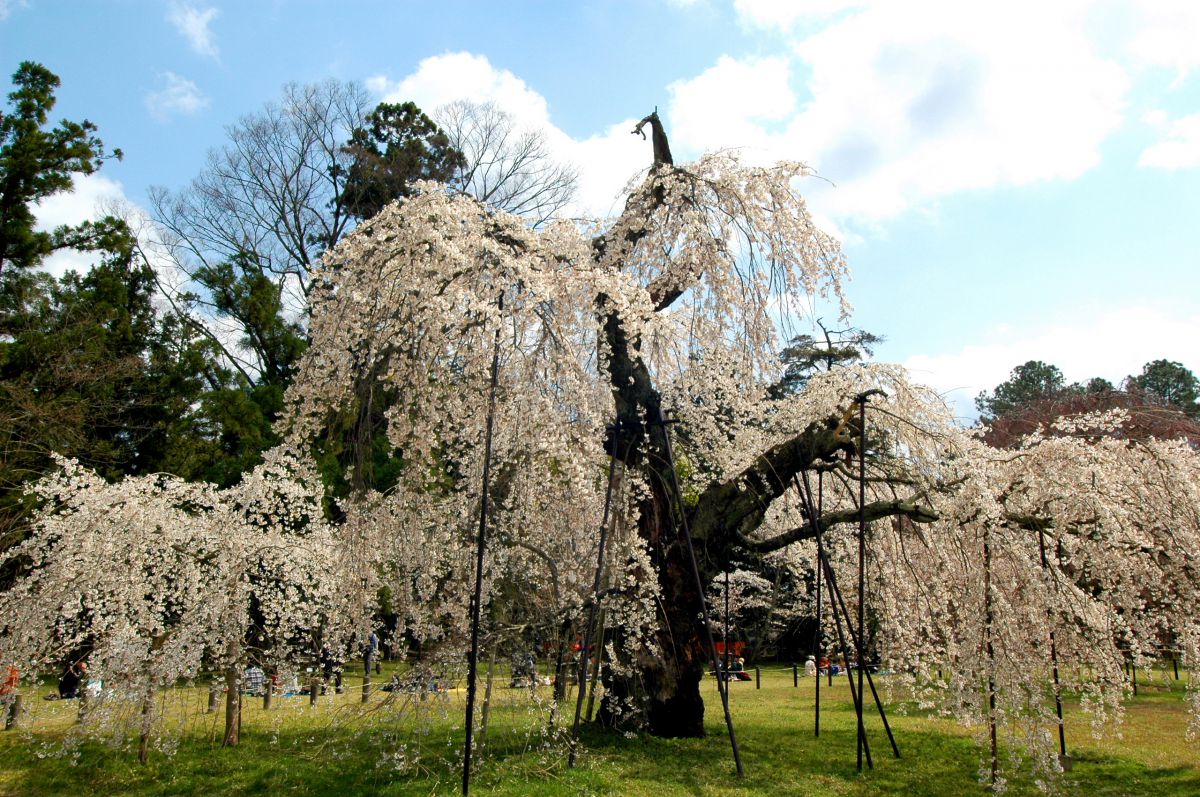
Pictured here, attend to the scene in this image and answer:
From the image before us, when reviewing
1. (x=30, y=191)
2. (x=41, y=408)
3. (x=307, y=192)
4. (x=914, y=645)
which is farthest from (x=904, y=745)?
(x=307, y=192)

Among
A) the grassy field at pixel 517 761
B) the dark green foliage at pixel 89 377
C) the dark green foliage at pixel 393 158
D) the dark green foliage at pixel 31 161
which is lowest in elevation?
the grassy field at pixel 517 761

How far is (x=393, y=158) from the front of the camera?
21.5 metres

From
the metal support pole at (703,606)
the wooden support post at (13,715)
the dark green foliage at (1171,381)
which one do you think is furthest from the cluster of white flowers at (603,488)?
the dark green foliage at (1171,381)

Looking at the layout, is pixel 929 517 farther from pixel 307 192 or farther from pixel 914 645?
pixel 307 192

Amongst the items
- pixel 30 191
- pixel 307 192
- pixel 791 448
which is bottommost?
pixel 791 448

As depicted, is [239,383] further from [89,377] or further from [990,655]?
[990,655]

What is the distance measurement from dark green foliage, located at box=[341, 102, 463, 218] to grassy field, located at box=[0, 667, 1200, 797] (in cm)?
1497

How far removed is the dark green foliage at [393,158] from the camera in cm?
2092

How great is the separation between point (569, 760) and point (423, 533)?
244cm

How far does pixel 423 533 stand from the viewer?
6.95 metres

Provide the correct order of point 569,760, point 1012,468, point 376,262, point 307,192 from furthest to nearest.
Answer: point 307,192 → point 1012,468 → point 569,760 → point 376,262

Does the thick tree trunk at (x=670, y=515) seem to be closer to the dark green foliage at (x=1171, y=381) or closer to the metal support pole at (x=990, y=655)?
the metal support pole at (x=990, y=655)

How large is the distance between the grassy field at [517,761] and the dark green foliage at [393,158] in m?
15.0

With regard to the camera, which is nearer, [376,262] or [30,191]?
[376,262]
